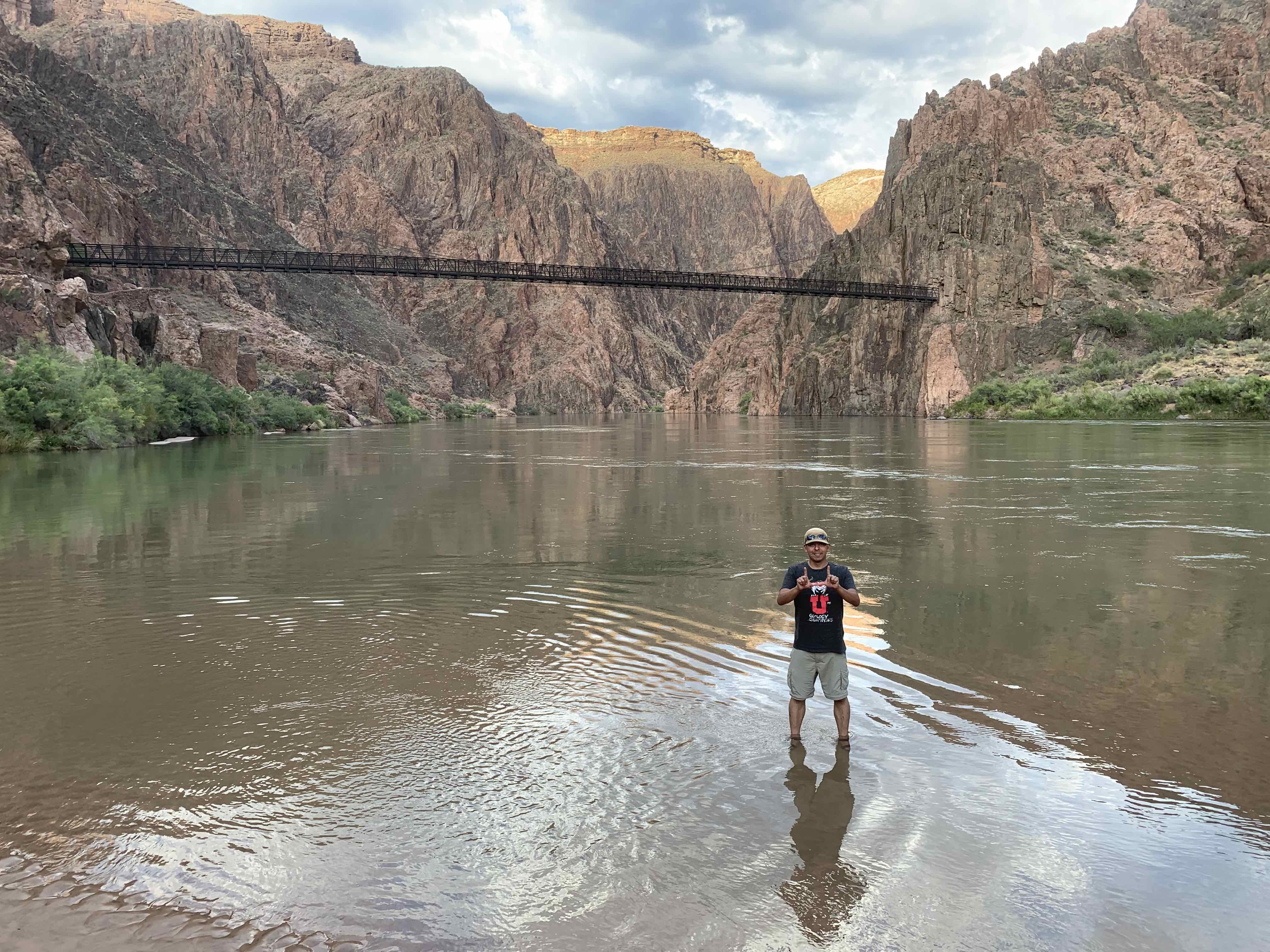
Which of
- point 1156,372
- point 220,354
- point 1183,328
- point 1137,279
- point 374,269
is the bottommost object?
point 1156,372

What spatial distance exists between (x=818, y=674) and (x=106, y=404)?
42.6m

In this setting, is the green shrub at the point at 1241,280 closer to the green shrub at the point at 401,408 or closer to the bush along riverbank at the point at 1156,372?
the bush along riverbank at the point at 1156,372

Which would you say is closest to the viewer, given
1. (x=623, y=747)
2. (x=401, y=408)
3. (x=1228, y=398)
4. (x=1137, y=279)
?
(x=623, y=747)

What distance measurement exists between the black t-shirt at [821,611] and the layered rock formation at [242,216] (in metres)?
51.4

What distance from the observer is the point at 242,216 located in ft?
404

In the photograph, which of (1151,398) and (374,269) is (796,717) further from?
(374,269)

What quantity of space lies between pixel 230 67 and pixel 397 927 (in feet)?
658

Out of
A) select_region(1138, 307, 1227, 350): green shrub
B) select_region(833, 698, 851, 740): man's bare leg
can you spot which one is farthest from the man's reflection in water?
select_region(1138, 307, 1227, 350): green shrub

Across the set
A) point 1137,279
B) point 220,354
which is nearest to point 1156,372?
point 1137,279

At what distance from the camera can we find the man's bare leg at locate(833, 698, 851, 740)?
19.3ft

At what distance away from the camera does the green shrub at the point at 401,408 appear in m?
101

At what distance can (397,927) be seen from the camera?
3912 mm

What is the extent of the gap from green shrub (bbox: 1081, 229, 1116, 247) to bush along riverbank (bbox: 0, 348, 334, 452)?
85.6 m

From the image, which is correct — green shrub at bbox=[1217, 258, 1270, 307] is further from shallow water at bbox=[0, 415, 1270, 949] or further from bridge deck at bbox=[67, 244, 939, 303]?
shallow water at bbox=[0, 415, 1270, 949]
